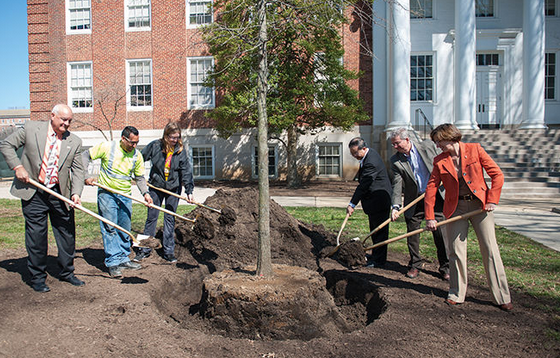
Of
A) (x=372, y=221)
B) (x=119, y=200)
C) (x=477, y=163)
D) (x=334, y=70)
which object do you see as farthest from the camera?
(x=334, y=70)

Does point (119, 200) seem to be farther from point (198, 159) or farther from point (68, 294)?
point (198, 159)

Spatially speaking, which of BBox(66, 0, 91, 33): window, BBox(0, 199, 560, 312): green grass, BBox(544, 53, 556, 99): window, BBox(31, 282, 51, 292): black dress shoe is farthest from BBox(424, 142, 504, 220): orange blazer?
BBox(66, 0, 91, 33): window

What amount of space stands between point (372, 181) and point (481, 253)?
1880 millimetres

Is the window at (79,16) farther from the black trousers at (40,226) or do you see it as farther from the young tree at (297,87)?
→ the black trousers at (40,226)

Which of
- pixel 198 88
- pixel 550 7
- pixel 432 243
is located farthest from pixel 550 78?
pixel 432 243

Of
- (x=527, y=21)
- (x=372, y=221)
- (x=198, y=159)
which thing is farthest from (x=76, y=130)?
(x=527, y=21)

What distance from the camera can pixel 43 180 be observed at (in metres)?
4.82

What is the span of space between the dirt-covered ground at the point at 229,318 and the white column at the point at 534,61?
44.6 feet

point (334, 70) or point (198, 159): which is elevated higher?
point (334, 70)

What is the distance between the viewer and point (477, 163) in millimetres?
4305

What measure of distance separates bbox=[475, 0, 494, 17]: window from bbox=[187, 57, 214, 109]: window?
1198 centimetres

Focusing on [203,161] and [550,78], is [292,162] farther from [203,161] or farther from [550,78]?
[550,78]

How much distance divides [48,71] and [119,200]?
61.4 feet

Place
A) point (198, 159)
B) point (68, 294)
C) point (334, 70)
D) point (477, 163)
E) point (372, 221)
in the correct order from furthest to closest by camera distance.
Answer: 1. point (198, 159)
2. point (334, 70)
3. point (372, 221)
4. point (68, 294)
5. point (477, 163)
